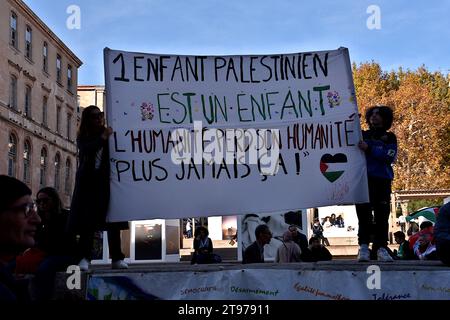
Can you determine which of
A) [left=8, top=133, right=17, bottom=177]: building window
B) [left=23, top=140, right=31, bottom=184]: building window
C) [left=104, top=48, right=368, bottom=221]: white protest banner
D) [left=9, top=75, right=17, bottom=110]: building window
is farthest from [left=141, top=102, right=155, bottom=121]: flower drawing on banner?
[left=23, top=140, right=31, bottom=184]: building window

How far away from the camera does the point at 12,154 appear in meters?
33.5

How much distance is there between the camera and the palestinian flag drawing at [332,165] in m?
5.91

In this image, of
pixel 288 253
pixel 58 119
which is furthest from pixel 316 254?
pixel 58 119

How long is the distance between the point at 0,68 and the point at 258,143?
95.9ft

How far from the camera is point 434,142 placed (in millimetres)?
39500

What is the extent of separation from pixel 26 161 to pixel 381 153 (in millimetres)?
32832

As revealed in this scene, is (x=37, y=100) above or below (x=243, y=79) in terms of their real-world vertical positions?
above

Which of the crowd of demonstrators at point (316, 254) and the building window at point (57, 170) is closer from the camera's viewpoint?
the crowd of demonstrators at point (316, 254)

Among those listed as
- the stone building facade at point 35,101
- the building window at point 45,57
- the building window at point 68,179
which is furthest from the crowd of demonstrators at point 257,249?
the building window at point 68,179

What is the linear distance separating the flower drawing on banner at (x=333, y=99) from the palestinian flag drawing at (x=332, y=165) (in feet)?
1.78

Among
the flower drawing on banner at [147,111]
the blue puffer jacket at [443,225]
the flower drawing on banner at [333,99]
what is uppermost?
the flower drawing on banner at [333,99]

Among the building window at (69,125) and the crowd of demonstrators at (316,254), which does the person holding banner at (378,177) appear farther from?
the building window at (69,125)
